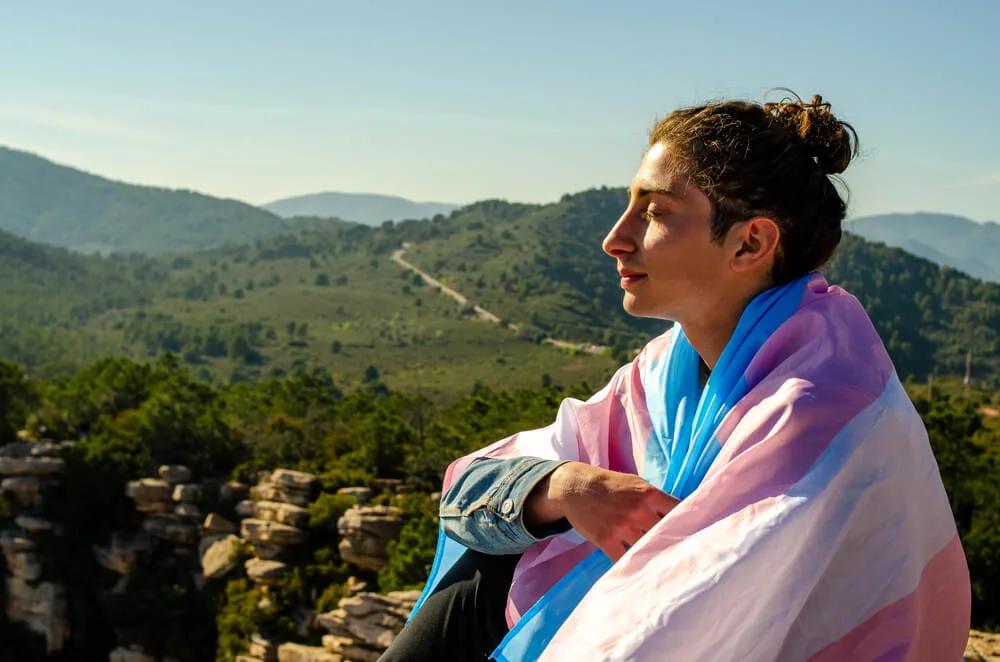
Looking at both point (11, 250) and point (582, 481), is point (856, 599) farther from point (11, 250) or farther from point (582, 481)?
point (11, 250)

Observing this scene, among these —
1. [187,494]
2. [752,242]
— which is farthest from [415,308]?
[752,242]

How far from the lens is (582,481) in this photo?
1367 millimetres

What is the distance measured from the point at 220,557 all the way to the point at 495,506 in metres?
15.7

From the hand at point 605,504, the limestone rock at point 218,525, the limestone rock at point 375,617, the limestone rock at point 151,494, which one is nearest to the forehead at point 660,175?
the hand at point 605,504

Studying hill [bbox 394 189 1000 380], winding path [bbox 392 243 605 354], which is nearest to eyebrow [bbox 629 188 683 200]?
winding path [bbox 392 243 605 354]

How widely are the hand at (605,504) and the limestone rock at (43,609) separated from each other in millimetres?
18890

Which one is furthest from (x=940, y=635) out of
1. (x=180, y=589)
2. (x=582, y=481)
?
(x=180, y=589)

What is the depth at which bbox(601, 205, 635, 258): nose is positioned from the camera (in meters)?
1.46

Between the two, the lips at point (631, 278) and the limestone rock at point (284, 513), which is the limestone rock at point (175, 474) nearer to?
the limestone rock at point (284, 513)

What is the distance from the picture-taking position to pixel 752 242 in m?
1.38

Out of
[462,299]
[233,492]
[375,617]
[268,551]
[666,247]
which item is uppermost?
[462,299]

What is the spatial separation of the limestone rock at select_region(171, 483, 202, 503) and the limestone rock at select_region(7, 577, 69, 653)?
3006 millimetres

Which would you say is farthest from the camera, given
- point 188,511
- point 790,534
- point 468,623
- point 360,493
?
point 188,511

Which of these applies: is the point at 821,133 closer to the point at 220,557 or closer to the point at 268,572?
the point at 268,572
